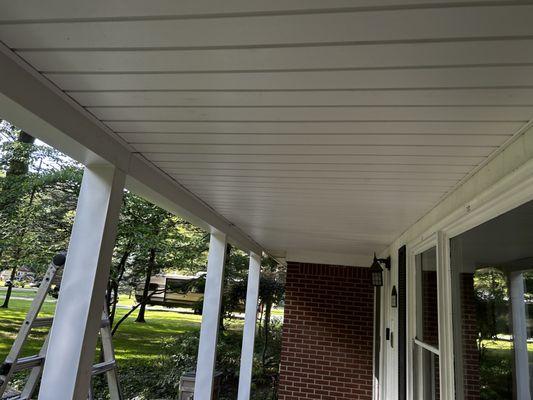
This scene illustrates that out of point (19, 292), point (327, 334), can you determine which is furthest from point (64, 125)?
point (19, 292)

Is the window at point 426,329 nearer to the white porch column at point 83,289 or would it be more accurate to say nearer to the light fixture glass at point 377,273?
the light fixture glass at point 377,273

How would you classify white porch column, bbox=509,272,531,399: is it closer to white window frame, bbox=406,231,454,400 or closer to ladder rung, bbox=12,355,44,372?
white window frame, bbox=406,231,454,400

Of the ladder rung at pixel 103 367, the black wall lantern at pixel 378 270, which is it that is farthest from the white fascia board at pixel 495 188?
the ladder rung at pixel 103 367

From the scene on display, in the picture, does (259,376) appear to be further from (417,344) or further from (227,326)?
(417,344)

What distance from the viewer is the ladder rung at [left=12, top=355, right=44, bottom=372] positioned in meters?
2.82

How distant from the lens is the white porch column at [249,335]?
18.5 ft

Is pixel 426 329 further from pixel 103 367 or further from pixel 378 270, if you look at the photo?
pixel 103 367

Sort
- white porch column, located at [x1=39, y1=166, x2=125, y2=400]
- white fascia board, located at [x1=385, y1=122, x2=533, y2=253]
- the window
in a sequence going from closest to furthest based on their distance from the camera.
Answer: white fascia board, located at [x1=385, y1=122, x2=533, y2=253], white porch column, located at [x1=39, y1=166, x2=125, y2=400], the window

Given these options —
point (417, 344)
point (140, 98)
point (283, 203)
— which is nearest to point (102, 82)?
point (140, 98)

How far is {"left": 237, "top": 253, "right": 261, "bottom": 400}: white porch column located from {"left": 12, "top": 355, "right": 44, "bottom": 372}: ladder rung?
312 centimetres

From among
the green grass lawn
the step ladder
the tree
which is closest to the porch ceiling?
the step ladder

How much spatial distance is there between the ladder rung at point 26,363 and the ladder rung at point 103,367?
42cm

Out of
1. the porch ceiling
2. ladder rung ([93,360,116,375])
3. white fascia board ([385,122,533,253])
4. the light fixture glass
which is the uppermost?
the porch ceiling

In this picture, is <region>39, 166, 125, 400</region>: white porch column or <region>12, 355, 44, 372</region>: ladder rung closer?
<region>39, 166, 125, 400</region>: white porch column
